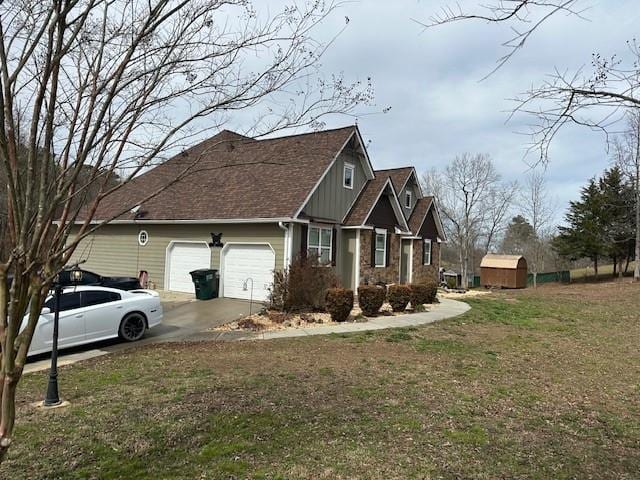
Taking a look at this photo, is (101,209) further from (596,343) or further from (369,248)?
(596,343)

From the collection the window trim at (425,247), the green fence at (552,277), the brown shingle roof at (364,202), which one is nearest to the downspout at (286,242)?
the brown shingle roof at (364,202)

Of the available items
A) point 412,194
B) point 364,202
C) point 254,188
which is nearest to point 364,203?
point 364,202

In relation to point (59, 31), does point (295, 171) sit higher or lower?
higher

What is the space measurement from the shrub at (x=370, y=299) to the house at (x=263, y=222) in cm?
241

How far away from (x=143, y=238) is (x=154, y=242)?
2.42ft

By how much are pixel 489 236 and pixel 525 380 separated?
139 ft

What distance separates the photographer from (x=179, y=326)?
12703 mm

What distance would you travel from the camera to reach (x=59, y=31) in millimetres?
2719

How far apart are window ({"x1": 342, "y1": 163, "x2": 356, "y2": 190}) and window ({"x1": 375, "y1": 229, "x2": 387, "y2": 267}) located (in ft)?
7.88

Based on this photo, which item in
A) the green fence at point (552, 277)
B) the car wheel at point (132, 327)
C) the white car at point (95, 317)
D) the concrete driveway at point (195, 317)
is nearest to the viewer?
the white car at point (95, 317)

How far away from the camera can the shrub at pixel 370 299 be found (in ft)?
47.6

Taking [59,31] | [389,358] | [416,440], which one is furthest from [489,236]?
[59,31]

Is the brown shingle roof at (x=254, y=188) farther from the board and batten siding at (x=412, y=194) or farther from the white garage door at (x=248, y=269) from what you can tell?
the board and batten siding at (x=412, y=194)

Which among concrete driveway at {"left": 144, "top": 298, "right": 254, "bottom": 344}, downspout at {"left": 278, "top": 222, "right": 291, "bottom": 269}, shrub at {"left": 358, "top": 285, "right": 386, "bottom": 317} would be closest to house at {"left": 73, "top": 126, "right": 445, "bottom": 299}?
downspout at {"left": 278, "top": 222, "right": 291, "bottom": 269}
